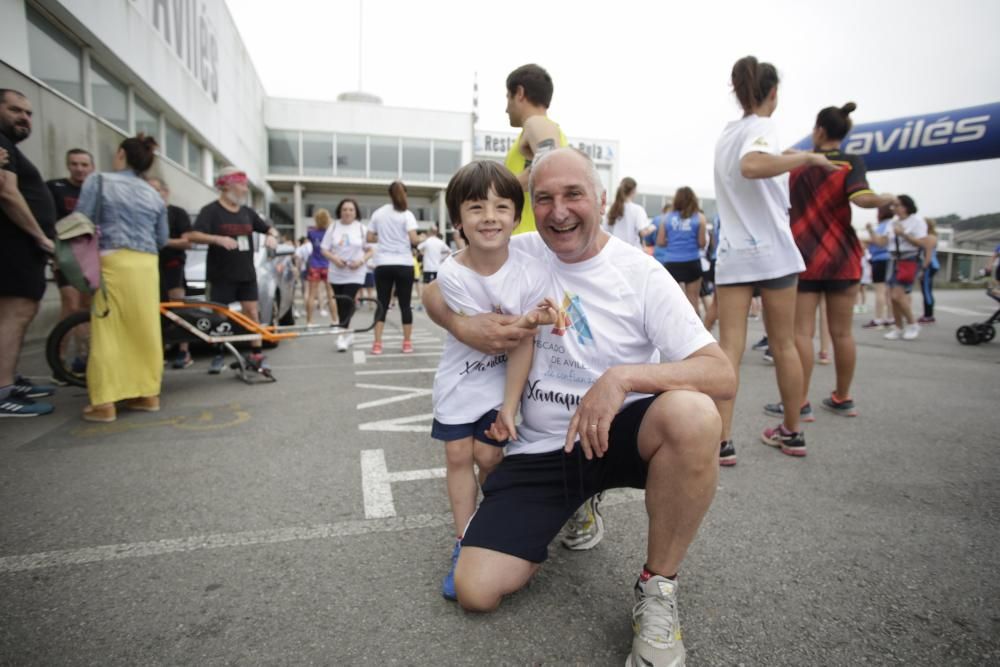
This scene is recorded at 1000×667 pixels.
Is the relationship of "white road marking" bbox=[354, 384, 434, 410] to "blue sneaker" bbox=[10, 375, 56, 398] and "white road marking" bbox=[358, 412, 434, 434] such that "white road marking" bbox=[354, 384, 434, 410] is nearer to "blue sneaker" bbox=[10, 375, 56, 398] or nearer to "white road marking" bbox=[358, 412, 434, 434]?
"white road marking" bbox=[358, 412, 434, 434]

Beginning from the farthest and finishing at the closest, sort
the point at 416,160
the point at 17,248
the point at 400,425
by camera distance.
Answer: the point at 416,160
the point at 17,248
the point at 400,425

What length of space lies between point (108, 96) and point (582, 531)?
11.2 metres

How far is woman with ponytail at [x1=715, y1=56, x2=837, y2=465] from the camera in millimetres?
2764

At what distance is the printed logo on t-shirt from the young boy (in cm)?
9

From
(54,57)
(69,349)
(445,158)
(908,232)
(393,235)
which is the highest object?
(445,158)

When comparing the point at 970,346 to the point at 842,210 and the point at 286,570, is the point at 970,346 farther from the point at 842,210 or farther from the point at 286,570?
the point at 286,570

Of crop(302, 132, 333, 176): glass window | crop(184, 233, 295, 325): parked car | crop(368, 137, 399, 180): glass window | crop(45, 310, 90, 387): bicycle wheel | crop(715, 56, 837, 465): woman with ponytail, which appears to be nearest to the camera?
crop(715, 56, 837, 465): woman with ponytail

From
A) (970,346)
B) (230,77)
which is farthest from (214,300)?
(230,77)

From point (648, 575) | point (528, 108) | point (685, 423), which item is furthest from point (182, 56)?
point (648, 575)

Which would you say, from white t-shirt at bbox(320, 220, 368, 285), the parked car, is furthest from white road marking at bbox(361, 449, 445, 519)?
white t-shirt at bbox(320, 220, 368, 285)

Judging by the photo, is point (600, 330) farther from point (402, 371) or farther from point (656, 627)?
point (402, 371)

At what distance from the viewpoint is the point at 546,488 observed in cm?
173

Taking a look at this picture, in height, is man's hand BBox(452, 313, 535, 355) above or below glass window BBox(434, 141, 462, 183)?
below

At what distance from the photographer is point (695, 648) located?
1.47 meters
